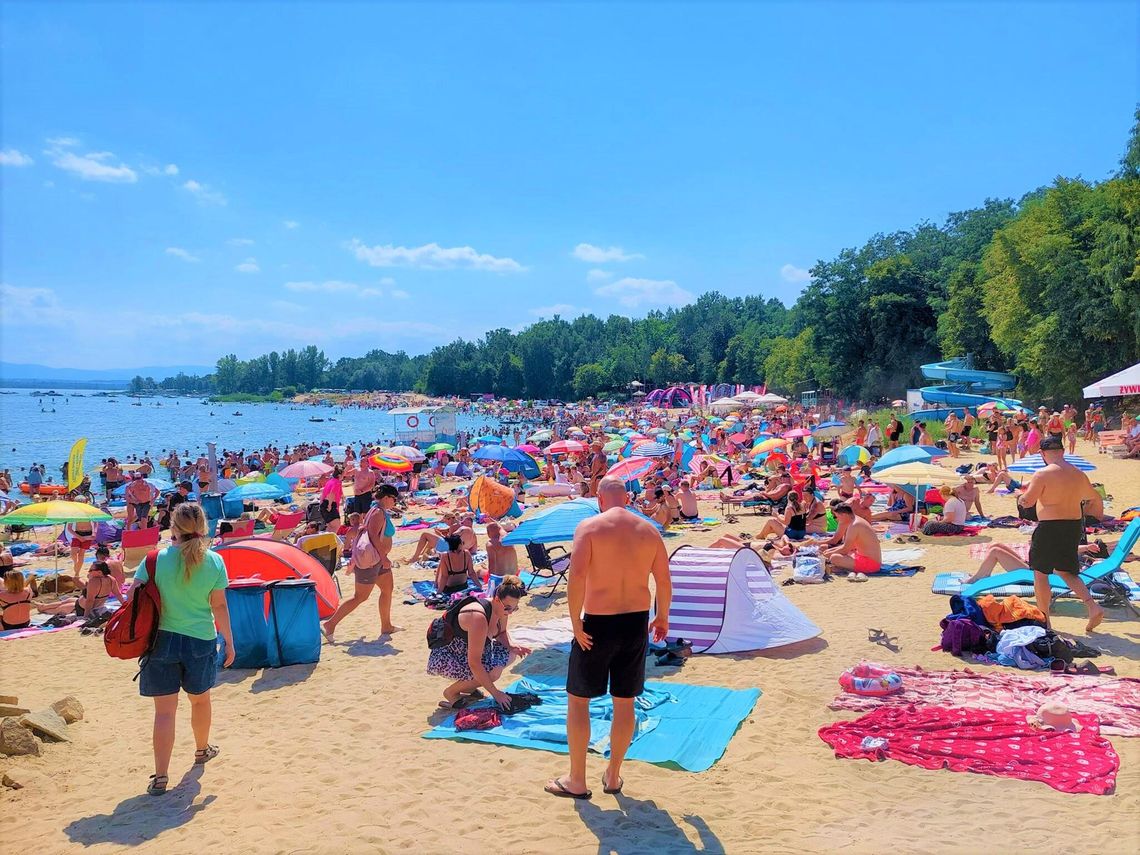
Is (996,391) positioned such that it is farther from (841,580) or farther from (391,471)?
(841,580)

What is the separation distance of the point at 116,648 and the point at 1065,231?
3032 cm

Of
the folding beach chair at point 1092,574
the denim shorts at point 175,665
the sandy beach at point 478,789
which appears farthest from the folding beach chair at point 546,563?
the denim shorts at point 175,665

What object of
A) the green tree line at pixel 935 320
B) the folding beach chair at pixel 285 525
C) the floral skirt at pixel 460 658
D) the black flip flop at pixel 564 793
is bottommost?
the folding beach chair at pixel 285 525

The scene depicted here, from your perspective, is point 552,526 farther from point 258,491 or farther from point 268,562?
point 258,491

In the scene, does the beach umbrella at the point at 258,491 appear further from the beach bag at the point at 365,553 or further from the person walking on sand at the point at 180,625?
the person walking on sand at the point at 180,625

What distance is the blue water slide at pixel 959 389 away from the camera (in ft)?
92.4

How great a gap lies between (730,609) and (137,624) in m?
4.14

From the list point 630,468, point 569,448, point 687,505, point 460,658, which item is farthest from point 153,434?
point 460,658

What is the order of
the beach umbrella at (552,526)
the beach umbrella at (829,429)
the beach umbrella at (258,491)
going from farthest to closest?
the beach umbrella at (829,429) < the beach umbrella at (258,491) < the beach umbrella at (552,526)

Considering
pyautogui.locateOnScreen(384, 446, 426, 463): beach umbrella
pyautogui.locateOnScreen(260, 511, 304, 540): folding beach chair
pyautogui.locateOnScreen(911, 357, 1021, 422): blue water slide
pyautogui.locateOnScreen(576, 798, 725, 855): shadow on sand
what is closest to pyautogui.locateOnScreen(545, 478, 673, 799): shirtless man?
pyautogui.locateOnScreen(576, 798, 725, 855): shadow on sand

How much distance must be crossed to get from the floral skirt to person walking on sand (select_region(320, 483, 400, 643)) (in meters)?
1.65

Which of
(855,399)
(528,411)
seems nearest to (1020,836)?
(855,399)

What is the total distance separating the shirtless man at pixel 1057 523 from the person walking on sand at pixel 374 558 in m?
5.00

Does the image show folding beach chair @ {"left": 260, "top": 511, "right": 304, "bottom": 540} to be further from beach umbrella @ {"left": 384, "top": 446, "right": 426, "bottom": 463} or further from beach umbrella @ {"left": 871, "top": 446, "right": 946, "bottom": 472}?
beach umbrella @ {"left": 871, "top": 446, "right": 946, "bottom": 472}
